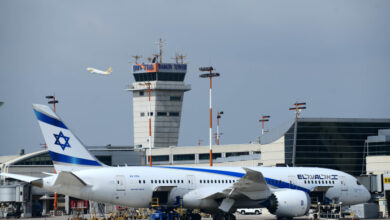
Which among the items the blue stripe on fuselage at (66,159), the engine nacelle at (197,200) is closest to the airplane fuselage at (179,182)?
the engine nacelle at (197,200)

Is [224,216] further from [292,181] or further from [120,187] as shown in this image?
[120,187]

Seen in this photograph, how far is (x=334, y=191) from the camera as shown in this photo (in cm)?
5012

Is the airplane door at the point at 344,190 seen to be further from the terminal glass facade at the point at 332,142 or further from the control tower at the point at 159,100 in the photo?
the control tower at the point at 159,100

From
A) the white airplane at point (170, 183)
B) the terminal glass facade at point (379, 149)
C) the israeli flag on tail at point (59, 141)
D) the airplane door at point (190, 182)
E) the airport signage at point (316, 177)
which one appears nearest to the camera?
the white airplane at point (170, 183)

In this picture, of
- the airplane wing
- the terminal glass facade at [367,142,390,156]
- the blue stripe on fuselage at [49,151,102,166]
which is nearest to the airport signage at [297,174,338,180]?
the airplane wing

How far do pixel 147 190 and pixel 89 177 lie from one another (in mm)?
3756

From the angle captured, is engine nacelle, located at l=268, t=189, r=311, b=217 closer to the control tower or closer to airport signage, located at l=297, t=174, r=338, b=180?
airport signage, located at l=297, t=174, r=338, b=180

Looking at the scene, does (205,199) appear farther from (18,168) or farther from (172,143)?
(172,143)

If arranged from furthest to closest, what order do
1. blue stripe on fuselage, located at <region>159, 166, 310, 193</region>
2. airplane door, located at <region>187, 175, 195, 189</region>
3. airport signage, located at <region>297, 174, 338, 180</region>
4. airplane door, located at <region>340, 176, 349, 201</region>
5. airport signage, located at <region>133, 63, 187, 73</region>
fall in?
1. airport signage, located at <region>133, 63, 187, 73</region>
2. airplane door, located at <region>340, 176, 349, 201</region>
3. airport signage, located at <region>297, 174, 338, 180</region>
4. blue stripe on fuselage, located at <region>159, 166, 310, 193</region>
5. airplane door, located at <region>187, 175, 195, 189</region>

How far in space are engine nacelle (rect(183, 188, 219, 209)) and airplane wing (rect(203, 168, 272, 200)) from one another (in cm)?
27

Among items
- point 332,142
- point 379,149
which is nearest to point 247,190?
point 379,149

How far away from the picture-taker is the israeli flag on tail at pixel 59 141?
4222 centimetres

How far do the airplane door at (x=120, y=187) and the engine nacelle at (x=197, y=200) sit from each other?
4.22m

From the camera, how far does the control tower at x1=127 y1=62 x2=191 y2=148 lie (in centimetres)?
13462
